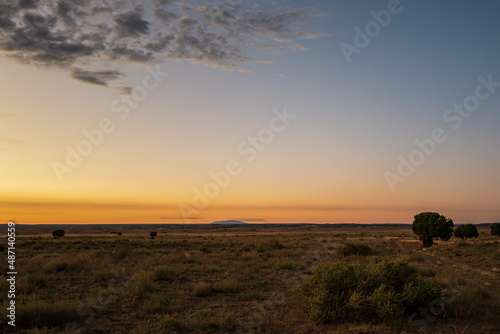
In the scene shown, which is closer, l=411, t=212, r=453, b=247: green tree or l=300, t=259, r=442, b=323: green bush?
l=300, t=259, r=442, b=323: green bush

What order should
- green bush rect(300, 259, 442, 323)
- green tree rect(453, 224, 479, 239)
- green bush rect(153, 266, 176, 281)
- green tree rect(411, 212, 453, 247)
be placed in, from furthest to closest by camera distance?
1. green tree rect(453, 224, 479, 239)
2. green tree rect(411, 212, 453, 247)
3. green bush rect(153, 266, 176, 281)
4. green bush rect(300, 259, 442, 323)

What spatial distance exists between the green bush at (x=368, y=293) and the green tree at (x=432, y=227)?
29589 millimetres

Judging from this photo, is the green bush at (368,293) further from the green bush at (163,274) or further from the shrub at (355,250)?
the shrub at (355,250)

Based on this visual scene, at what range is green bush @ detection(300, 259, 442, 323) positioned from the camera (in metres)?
8.30

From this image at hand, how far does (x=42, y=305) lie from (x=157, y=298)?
3274mm

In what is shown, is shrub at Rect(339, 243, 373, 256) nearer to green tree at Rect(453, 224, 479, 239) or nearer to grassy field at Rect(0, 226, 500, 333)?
grassy field at Rect(0, 226, 500, 333)

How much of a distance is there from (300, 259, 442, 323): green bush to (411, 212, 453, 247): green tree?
29589 millimetres

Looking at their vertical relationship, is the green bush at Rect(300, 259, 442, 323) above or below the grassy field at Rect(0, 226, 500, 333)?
above

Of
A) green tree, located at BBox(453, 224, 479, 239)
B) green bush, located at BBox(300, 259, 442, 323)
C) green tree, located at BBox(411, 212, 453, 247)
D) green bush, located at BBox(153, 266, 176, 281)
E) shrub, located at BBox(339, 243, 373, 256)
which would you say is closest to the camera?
green bush, located at BBox(300, 259, 442, 323)

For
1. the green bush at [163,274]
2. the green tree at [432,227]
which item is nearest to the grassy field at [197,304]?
the green bush at [163,274]

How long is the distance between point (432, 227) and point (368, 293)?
30.3 metres

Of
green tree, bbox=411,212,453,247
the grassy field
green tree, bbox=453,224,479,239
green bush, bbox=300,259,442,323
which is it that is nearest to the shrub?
the grassy field

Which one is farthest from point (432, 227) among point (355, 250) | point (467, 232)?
point (355, 250)

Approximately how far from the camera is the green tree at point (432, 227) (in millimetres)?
34812
